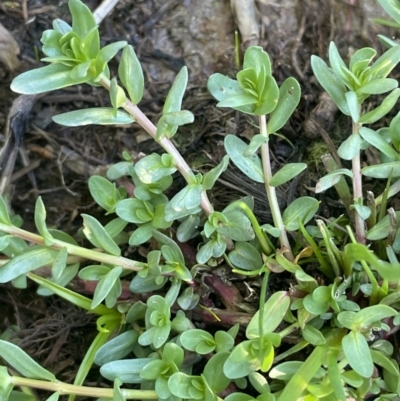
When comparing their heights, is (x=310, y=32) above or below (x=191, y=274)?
above

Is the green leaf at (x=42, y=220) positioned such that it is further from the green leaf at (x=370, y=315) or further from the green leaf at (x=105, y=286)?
the green leaf at (x=370, y=315)

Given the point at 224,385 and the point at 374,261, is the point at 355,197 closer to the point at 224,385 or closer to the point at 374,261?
the point at 374,261

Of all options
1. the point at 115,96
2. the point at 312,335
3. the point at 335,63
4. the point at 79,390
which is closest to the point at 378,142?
the point at 335,63

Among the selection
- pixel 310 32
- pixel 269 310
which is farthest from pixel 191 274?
pixel 310 32

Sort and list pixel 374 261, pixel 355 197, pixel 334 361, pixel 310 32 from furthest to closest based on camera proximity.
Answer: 1. pixel 310 32
2. pixel 355 197
3. pixel 334 361
4. pixel 374 261

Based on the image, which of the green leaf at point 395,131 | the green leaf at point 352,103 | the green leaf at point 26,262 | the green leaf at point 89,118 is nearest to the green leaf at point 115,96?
the green leaf at point 89,118

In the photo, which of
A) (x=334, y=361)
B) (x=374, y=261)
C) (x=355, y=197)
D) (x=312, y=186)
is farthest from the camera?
(x=312, y=186)

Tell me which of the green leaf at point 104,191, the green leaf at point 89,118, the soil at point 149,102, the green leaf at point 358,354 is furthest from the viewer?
the soil at point 149,102

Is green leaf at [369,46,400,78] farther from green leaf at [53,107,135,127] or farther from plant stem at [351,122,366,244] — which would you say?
green leaf at [53,107,135,127]
